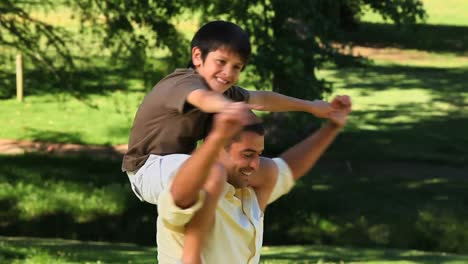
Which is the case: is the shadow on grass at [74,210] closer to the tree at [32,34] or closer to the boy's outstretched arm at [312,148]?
the tree at [32,34]

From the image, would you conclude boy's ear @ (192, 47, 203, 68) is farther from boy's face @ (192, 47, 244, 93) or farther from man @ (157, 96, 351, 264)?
man @ (157, 96, 351, 264)

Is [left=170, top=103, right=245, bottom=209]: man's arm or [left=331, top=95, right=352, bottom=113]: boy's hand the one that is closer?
[left=170, top=103, right=245, bottom=209]: man's arm

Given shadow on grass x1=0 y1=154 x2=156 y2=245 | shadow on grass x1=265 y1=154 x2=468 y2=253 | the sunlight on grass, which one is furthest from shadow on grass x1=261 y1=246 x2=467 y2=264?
the sunlight on grass

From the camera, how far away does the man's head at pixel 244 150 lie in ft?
13.7

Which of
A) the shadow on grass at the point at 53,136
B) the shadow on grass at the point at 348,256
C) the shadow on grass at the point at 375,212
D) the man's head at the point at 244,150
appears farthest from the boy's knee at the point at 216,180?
the shadow on grass at the point at 53,136

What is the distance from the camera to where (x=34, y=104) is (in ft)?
81.4

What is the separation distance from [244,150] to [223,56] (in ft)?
1.30

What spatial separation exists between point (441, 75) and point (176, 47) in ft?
63.3

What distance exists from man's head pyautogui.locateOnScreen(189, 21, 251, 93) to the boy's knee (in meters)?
0.43

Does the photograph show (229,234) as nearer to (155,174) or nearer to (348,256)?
(155,174)

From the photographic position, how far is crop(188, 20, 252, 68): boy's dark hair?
436 centimetres

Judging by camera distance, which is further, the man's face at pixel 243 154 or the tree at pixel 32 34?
Result: the tree at pixel 32 34

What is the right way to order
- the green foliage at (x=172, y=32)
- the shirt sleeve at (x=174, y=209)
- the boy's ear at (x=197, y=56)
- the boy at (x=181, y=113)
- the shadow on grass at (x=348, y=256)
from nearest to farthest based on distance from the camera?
the shirt sleeve at (x=174, y=209) → the boy at (x=181, y=113) → the boy's ear at (x=197, y=56) → the shadow on grass at (x=348, y=256) → the green foliage at (x=172, y=32)

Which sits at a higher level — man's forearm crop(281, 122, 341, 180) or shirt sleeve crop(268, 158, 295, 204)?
man's forearm crop(281, 122, 341, 180)
